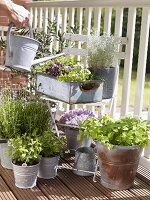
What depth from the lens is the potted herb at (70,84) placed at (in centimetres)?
254

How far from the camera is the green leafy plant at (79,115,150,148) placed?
2363mm

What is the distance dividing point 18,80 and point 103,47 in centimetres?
235

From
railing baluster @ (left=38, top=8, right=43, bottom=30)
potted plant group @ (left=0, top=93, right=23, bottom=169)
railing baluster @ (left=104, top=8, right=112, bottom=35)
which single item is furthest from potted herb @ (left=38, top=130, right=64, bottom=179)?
railing baluster @ (left=38, top=8, right=43, bottom=30)

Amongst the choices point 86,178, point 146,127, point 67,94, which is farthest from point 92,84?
point 86,178

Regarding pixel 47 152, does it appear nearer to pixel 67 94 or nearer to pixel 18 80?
pixel 67 94

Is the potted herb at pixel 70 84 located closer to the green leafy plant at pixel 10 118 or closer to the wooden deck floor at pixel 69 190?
the green leafy plant at pixel 10 118

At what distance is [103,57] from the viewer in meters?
2.71

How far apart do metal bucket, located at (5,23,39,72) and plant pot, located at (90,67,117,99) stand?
440 mm

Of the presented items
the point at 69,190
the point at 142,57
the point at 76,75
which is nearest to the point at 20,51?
the point at 76,75

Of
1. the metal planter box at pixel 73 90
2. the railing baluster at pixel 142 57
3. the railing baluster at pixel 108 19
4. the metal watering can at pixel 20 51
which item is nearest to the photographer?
the metal planter box at pixel 73 90

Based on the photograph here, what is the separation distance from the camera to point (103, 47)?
8.86 feet

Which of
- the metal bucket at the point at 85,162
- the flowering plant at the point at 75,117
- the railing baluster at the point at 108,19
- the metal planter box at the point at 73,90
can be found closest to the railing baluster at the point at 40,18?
the railing baluster at the point at 108,19

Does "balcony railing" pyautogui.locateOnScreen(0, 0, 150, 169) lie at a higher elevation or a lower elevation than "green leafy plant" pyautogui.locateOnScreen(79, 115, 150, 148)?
higher

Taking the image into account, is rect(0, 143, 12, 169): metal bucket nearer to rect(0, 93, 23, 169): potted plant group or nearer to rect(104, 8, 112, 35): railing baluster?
rect(0, 93, 23, 169): potted plant group
